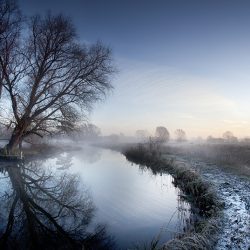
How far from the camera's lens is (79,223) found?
7.76m

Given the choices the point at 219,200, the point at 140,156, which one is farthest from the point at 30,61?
the point at 219,200

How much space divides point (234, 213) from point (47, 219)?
210 inches

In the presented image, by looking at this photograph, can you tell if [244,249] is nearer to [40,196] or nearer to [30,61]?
[40,196]

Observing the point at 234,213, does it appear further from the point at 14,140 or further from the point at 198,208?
the point at 14,140

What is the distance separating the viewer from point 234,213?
805 centimetres

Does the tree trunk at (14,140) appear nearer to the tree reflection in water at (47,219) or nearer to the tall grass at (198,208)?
the tree reflection in water at (47,219)

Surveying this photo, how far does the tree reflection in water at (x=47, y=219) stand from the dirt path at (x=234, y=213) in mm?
2636

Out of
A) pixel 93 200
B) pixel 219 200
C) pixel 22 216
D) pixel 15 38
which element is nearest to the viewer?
pixel 22 216

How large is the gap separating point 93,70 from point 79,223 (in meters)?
16.2

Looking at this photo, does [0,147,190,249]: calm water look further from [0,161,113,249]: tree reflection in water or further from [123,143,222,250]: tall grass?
[123,143,222,250]: tall grass

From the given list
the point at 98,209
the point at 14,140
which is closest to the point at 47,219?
the point at 98,209

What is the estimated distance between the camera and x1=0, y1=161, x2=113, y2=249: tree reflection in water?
628cm

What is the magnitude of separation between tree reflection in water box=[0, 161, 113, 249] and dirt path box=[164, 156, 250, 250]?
2.64m

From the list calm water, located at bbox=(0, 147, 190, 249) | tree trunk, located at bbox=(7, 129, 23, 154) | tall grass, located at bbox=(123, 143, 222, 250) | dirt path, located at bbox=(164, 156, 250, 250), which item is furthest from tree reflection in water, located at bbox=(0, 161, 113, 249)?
tree trunk, located at bbox=(7, 129, 23, 154)
